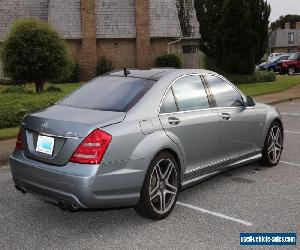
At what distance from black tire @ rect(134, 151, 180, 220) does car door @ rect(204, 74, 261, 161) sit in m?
1.15

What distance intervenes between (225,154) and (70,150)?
2413 millimetres

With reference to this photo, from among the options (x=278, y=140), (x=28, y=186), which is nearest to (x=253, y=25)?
(x=278, y=140)

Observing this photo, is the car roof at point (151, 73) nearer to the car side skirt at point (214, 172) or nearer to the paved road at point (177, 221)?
the car side skirt at point (214, 172)

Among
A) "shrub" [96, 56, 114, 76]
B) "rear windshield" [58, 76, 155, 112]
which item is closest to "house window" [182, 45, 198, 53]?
"shrub" [96, 56, 114, 76]

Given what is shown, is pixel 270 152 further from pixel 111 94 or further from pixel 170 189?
pixel 111 94

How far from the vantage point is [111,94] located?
541 cm

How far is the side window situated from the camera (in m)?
6.19

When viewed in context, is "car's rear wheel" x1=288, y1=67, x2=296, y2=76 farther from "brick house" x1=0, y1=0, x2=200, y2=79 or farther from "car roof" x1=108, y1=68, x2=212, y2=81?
"car roof" x1=108, y1=68, x2=212, y2=81

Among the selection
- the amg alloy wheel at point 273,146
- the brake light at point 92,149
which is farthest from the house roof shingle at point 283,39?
the brake light at point 92,149

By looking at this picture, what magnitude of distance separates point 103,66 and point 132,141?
1010 inches

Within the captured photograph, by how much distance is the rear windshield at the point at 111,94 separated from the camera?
202 inches

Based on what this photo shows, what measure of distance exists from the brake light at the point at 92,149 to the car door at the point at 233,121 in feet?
6.92

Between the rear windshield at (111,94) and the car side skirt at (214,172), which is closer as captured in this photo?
the rear windshield at (111,94)

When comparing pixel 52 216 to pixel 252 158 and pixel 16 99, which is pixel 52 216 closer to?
pixel 252 158
